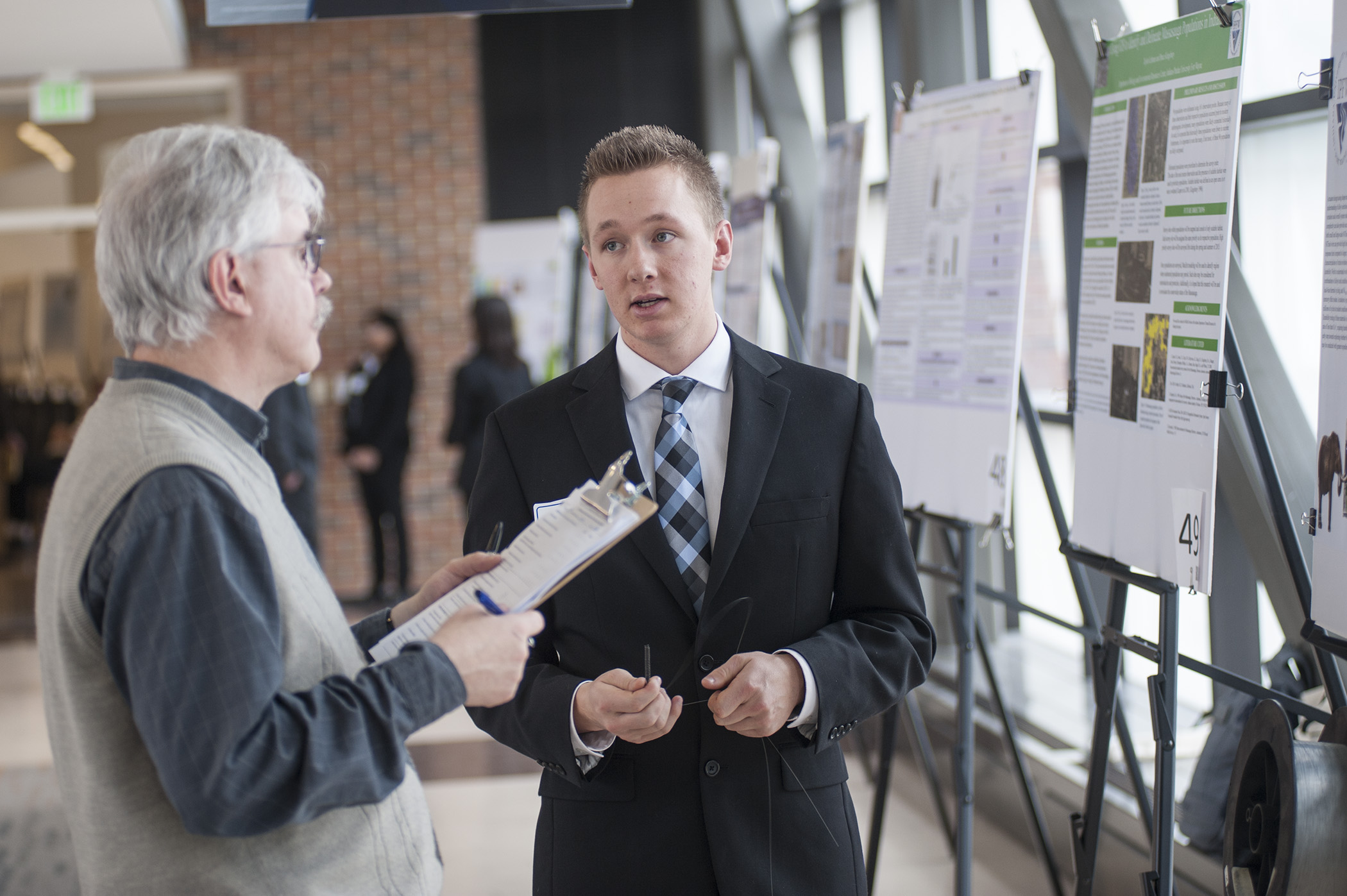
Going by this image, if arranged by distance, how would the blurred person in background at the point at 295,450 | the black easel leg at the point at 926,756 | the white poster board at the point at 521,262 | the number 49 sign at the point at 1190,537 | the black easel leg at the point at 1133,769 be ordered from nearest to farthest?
1. the number 49 sign at the point at 1190,537
2. the black easel leg at the point at 1133,769
3. the black easel leg at the point at 926,756
4. the blurred person in background at the point at 295,450
5. the white poster board at the point at 521,262

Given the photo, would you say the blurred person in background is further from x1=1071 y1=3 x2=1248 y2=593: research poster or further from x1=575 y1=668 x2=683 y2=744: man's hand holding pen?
x1=575 y1=668 x2=683 y2=744: man's hand holding pen

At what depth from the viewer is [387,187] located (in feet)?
23.7

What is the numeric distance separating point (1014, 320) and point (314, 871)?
1.89 m

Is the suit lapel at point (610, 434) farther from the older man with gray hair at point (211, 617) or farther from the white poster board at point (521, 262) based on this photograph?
the white poster board at point (521, 262)

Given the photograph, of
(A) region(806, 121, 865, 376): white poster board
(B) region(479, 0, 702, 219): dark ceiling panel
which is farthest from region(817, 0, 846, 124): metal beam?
(A) region(806, 121, 865, 376): white poster board

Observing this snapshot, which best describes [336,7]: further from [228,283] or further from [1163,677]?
[1163,677]

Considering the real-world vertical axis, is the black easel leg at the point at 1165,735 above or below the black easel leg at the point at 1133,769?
above

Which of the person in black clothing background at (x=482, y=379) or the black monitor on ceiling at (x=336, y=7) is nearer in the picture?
the black monitor on ceiling at (x=336, y=7)

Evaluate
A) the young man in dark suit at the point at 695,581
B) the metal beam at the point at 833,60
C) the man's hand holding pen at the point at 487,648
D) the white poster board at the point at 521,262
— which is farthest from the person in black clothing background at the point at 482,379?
the man's hand holding pen at the point at 487,648

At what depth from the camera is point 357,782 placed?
100cm

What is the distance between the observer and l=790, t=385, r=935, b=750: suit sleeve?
1.38 metres

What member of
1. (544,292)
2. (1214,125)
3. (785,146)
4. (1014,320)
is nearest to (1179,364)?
(1214,125)

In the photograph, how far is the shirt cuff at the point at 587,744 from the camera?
1.33 m

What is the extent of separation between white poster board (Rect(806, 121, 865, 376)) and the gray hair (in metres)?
2.16
